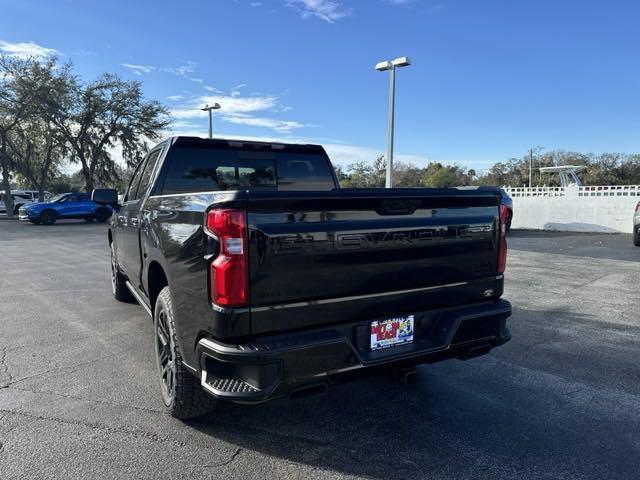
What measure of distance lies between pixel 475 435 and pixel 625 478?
810 millimetres

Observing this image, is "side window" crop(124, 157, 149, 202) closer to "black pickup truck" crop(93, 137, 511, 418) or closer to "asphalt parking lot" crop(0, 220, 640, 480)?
"asphalt parking lot" crop(0, 220, 640, 480)

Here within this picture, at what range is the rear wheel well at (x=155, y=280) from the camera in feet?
11.8

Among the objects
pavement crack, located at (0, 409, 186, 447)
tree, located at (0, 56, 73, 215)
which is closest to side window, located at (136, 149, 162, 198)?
pavement crack, located at (0, 409, 186, 447)

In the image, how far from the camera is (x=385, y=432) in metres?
3.05

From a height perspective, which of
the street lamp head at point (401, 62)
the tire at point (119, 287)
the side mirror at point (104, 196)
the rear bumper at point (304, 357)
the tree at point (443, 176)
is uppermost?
the street lamp head at point (401, 62)

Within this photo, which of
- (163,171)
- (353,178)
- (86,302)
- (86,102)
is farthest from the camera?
(353,178)

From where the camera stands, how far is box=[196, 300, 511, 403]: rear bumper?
2.41 meters

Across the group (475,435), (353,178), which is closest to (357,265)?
(475,435)

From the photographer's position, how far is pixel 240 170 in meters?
4.52

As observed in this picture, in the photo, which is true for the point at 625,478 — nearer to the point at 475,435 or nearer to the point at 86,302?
the point at 475,435

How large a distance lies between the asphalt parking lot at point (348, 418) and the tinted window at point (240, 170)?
1730mm

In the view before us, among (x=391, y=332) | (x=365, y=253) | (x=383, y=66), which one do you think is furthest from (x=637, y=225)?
(x=365, y=253)

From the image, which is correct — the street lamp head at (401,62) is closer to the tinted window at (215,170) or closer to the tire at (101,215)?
the tinted window at (215,170)

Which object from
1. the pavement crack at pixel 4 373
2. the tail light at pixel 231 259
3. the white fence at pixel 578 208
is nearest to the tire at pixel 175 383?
the tail light at pixel 231 259
